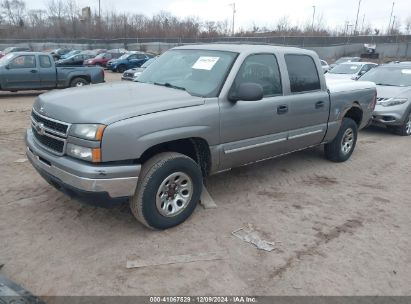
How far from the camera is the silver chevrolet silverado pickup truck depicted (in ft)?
10.8

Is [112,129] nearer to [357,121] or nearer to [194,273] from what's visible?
[194,273]

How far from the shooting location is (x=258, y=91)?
395 cm

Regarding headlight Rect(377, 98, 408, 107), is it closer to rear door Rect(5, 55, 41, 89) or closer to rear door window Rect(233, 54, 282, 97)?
rear door window Rect(233, 54, 282, 97)

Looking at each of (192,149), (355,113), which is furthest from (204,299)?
(355,113)

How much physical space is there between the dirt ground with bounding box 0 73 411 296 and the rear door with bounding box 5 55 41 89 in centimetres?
889

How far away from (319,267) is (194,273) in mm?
1126

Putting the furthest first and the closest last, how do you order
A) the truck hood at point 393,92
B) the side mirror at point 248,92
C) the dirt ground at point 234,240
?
the truck hood at point 393,92 → the side mirror at point 248,92 → the dirt ground at point 234,240

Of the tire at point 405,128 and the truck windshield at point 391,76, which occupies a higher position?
the truck windshield at point 391,76

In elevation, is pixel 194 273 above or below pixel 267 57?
below

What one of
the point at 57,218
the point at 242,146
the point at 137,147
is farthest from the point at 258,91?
the point at 57,218

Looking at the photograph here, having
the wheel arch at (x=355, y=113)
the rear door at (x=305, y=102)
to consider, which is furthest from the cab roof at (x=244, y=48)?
the wheel arch at (x=355, y=113)

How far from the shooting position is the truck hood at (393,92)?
867cm

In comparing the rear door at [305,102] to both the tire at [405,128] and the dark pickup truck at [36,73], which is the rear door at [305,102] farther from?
the dark pickup truck at [36,73]

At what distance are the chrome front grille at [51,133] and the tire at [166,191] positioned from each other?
0.79 metres
